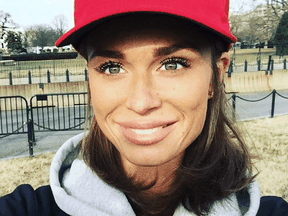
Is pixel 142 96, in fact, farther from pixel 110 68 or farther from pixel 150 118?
pixel 110 68

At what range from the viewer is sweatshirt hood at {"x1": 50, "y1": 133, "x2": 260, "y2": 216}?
1.53 m

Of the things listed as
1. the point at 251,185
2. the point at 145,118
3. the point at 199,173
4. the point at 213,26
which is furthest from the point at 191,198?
the point at 213,26

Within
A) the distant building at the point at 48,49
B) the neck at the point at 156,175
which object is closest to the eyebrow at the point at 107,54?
the neck at the point at 156,175

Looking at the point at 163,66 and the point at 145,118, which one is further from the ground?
the point at 163,66

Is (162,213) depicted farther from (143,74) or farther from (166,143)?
(143,74)

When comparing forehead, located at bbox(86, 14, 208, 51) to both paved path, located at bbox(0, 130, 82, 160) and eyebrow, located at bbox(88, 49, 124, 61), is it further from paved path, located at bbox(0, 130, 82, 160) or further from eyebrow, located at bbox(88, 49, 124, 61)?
paved path, located at bbox(0, 130, 82, 160)

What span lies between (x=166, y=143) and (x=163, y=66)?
36cm

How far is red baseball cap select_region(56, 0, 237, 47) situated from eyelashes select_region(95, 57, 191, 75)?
0.19 meters

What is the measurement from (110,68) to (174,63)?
11.9 inches

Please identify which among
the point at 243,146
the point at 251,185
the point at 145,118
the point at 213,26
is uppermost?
the point at 213,26

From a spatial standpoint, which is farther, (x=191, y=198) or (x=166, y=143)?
(x=191, y=198)

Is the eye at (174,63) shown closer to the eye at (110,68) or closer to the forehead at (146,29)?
the forehead at (146,29)

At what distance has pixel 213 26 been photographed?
1.28 meters

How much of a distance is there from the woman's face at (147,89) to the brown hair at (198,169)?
19 cm
